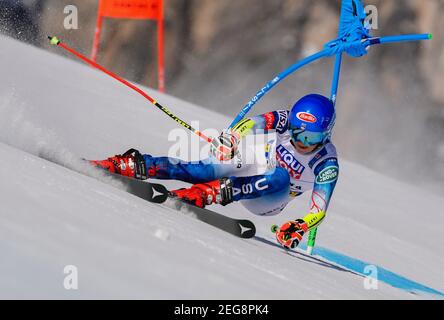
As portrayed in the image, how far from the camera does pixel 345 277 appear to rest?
4.61m

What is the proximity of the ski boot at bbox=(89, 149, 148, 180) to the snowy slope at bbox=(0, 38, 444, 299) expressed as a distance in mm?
205

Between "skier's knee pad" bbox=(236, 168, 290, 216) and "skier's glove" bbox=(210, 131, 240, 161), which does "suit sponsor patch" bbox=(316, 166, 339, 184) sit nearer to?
"skier's knee pad" bbox=(236, 168, 290, 216)

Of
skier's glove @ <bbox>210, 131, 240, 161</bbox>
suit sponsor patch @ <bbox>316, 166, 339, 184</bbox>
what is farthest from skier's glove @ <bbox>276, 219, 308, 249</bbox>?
skier's glove @ <bbox>210, 131, 240, 161</bbox>

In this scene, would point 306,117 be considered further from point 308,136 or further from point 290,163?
point 290,163

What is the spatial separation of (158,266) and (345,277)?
5.88 feet

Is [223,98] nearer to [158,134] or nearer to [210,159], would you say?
[158,134]

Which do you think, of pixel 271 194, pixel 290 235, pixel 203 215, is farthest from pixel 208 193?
pixel 290 235

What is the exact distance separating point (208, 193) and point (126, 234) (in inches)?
62.0

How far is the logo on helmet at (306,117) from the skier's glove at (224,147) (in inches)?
16.9

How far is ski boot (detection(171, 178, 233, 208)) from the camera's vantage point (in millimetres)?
4906
